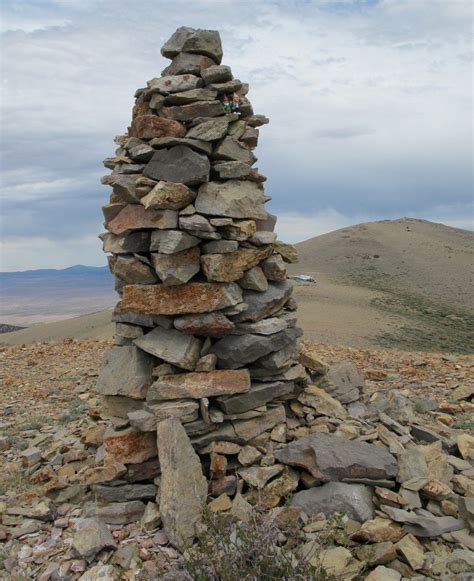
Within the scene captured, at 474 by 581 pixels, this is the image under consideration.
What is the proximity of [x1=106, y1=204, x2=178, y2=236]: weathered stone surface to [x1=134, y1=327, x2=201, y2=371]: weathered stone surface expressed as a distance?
1257 mm

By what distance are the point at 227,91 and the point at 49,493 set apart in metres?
5.30

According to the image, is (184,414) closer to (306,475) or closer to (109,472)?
(109,472)

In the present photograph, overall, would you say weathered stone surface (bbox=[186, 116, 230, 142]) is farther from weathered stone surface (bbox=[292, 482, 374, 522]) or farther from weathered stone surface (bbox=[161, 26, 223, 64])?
weathered stone surface (bbox=[292, 482, 374, 522])

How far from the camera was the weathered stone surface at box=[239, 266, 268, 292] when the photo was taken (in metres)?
6.46

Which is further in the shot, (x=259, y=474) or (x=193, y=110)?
(x=193, y=110)

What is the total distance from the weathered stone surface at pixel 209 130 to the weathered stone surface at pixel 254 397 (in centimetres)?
300

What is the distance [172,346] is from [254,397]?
44.9 inches

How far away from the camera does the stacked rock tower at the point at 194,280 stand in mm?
5965

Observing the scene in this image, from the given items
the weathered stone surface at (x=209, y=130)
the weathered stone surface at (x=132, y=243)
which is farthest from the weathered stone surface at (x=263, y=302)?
the weathered stone surface at (x=209, y=130)

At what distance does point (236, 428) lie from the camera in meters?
6.13

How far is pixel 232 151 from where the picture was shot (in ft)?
21.1

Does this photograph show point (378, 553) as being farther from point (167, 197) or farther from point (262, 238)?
point (167, 197)

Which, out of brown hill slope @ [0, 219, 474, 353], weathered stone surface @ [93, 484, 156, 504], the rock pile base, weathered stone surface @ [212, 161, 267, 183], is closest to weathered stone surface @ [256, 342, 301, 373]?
the rock pile base

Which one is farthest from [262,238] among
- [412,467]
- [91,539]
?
[91,539]
